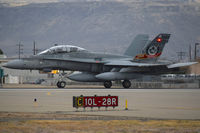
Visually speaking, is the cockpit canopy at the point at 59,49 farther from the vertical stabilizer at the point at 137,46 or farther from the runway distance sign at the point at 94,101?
the runway distance sign at the point at 94,101

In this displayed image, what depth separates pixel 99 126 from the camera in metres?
16.5

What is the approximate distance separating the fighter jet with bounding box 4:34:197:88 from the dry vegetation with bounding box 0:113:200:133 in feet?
83.6

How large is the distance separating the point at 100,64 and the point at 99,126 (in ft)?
96.3

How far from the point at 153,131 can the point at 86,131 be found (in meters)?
2.09

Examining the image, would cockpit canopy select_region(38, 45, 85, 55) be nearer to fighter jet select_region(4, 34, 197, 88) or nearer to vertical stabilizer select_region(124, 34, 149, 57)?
fighter jet select_region(4, 34, 197, 88)

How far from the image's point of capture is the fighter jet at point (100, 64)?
43.7 meters

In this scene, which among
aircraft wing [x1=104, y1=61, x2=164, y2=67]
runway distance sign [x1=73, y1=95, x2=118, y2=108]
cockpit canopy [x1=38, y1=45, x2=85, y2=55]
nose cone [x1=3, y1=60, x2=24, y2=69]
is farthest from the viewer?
aircraft wing [x1=104, y1=61, x2=164, y2=67]

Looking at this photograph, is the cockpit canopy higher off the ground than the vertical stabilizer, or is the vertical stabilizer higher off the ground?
the vertical stabilizer

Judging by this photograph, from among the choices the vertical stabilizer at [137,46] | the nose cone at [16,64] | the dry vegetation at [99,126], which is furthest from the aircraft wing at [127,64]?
the dry vegetation at [99,126]

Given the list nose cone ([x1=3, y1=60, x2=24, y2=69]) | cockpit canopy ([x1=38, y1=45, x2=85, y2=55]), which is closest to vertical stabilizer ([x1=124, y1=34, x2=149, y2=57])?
cockpit canopy ([x1=38, y1=45, x2=85, y2=55])

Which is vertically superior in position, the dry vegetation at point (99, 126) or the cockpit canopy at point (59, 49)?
the cockpit canopy at point (59, 49)

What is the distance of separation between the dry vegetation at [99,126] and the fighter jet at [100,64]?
2549 centimetres

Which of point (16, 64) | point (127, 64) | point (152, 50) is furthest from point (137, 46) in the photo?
point (16, 64)

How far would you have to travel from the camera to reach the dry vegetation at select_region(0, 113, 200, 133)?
15.5 meters
